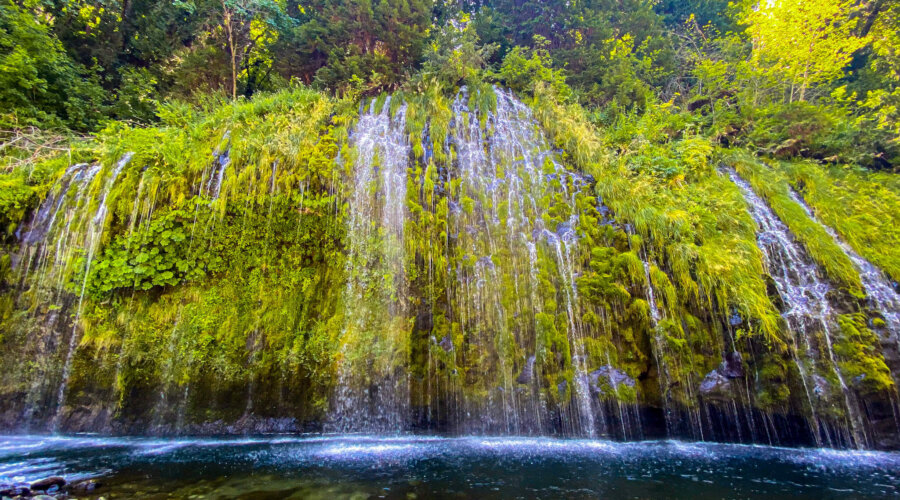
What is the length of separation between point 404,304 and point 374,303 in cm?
53

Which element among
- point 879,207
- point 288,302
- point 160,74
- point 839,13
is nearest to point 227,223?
point 288,302

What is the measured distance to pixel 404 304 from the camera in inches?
264

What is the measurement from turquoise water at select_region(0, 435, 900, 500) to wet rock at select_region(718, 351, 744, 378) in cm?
106

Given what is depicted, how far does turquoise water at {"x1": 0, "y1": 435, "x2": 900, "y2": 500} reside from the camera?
3730mm

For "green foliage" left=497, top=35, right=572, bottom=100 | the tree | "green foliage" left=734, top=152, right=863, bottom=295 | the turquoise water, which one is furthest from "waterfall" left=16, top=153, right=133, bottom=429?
the tree

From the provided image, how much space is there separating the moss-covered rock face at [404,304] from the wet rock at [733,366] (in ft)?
0.13

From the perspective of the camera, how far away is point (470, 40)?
11.9 meters

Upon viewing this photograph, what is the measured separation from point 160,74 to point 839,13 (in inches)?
862

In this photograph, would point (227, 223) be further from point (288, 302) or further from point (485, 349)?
point (485, 349)

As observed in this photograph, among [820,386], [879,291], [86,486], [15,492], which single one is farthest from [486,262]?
[879,291]

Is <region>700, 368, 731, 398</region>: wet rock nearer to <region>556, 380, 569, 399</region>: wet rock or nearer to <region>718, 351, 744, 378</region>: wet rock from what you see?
<region>718, 351, 744, 378</region>: wet rock

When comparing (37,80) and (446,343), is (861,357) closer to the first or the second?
(446,343)

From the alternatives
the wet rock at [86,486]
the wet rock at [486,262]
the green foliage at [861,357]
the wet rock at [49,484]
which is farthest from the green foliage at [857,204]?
the wet rock at [49,484]

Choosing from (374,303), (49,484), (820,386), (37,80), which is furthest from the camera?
(37,80)
